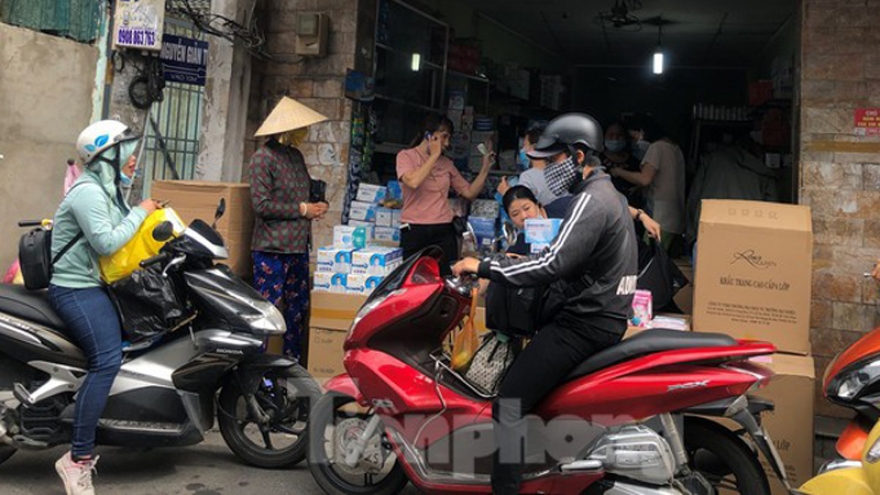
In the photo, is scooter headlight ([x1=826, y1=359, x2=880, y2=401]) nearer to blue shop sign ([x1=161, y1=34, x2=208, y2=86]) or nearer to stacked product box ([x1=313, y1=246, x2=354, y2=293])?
stacked product box ([x1=313, y1=246, x2=354, y2=293])

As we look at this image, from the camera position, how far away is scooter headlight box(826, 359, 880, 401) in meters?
3.07

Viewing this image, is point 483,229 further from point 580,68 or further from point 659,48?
point 580,68

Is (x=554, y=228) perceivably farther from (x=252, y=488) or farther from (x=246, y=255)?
(x=246, y=255)

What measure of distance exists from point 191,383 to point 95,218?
895 mm

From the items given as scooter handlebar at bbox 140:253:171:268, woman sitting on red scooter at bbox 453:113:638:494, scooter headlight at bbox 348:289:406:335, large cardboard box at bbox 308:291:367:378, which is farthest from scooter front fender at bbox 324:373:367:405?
large cardboard box at bbox 308:291:367:378

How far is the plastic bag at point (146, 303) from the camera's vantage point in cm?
394

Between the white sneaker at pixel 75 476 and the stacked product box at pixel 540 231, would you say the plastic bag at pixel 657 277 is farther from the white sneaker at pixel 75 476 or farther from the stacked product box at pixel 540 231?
the white sneaker at pixel 75 476

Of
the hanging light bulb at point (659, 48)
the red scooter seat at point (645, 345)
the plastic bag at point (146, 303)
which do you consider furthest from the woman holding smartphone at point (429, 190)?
the hanging light bulb at point (659, 48)

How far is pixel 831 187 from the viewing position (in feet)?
17.3

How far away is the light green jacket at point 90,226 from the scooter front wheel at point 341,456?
3.81ft

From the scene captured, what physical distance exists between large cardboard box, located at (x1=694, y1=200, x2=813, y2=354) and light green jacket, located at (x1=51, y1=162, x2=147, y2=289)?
289 cm

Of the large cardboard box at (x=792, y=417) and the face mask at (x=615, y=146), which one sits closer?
the large cardboard box at (x=792, y=417)

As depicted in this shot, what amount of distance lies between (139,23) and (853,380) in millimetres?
5056

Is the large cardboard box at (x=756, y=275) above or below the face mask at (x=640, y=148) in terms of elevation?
below
